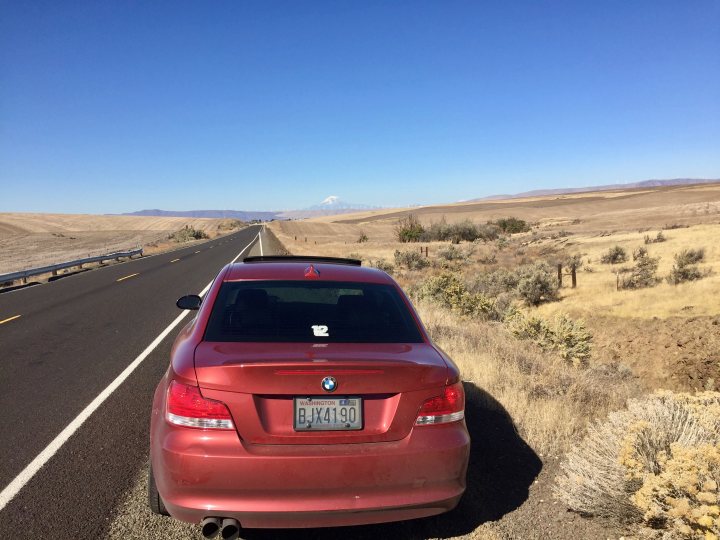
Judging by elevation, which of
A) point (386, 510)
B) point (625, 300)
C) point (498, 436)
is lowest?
point (625, 300)

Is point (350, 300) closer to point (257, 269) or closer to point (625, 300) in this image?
point (257, 269)

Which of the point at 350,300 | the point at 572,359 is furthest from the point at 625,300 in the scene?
the point at 350,300

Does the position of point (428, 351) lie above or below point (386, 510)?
above

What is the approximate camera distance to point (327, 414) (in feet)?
8.98

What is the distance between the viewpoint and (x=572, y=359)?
28.3 feet

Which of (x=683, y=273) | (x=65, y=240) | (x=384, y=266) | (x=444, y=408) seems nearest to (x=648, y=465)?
(x=444, y=408)

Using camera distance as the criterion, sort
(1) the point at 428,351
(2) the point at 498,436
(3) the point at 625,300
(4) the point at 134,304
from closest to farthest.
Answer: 1. (1) the point at 428,351
2. (2) the point at 498,436
3. (4) the point at 134,304
4. (3) the point at 625,300

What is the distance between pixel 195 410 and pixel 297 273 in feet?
4.41

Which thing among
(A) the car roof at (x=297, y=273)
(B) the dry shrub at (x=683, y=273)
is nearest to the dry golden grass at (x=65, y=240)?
(A) the car roof at (x=297, y=273)

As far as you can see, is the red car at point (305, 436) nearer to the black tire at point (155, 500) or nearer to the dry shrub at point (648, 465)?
the black tire at point (155, 500)

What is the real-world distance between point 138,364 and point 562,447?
5.47 metres

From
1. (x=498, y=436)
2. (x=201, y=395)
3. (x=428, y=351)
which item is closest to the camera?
(x=201, y=395)

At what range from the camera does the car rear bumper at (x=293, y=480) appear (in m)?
2.64

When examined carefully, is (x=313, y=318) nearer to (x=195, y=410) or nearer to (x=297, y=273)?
(x=297, y=273)
